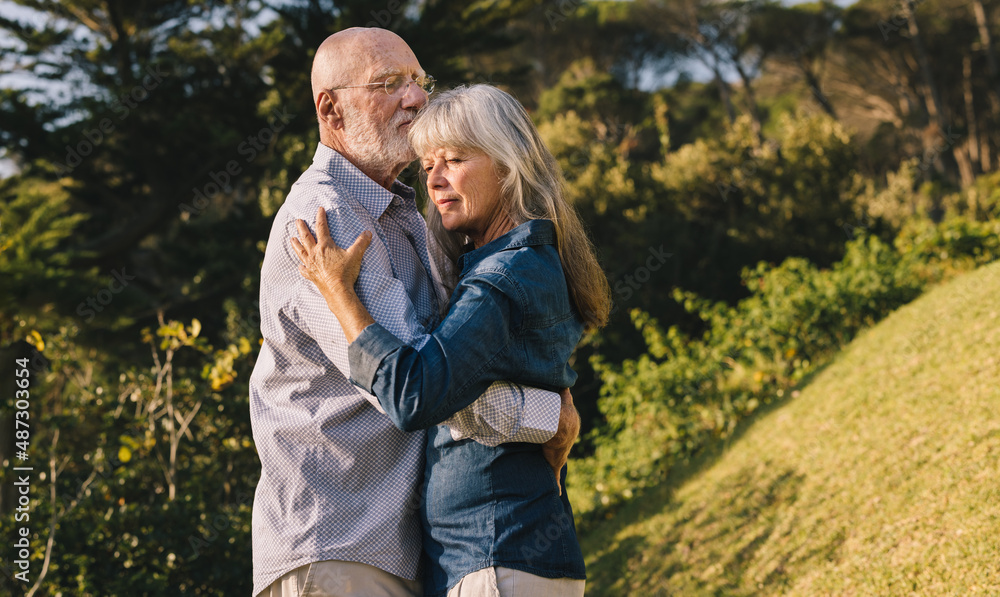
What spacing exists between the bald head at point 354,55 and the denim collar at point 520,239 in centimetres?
52

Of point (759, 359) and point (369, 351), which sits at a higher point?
point (369, 351)

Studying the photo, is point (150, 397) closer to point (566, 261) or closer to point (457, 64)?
point (566, 261)

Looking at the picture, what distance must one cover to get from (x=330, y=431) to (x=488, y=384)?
34 cm

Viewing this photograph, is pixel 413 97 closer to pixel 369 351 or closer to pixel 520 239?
pixel 520 239

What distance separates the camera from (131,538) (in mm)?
3516

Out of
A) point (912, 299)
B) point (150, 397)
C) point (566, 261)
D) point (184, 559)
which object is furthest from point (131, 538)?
point (912, 299)

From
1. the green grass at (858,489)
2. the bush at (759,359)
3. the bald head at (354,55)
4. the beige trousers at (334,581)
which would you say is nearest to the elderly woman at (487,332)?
the beige trousers at (334,581)

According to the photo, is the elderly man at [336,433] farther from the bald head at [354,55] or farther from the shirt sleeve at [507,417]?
the bald head at [354,55]

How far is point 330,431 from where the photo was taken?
1465 mm

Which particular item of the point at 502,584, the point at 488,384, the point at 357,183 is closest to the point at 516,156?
the point at 357,183

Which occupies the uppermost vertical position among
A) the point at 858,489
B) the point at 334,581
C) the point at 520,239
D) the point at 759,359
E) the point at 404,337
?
the point at 520,239

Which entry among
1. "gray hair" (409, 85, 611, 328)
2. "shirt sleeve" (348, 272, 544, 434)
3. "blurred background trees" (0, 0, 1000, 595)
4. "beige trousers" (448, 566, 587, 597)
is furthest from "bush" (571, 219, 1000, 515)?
"shirt sleeve" (348, 272, 544, 434)

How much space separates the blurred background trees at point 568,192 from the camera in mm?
4160

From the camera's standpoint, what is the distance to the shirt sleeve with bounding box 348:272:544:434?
4.08ft
